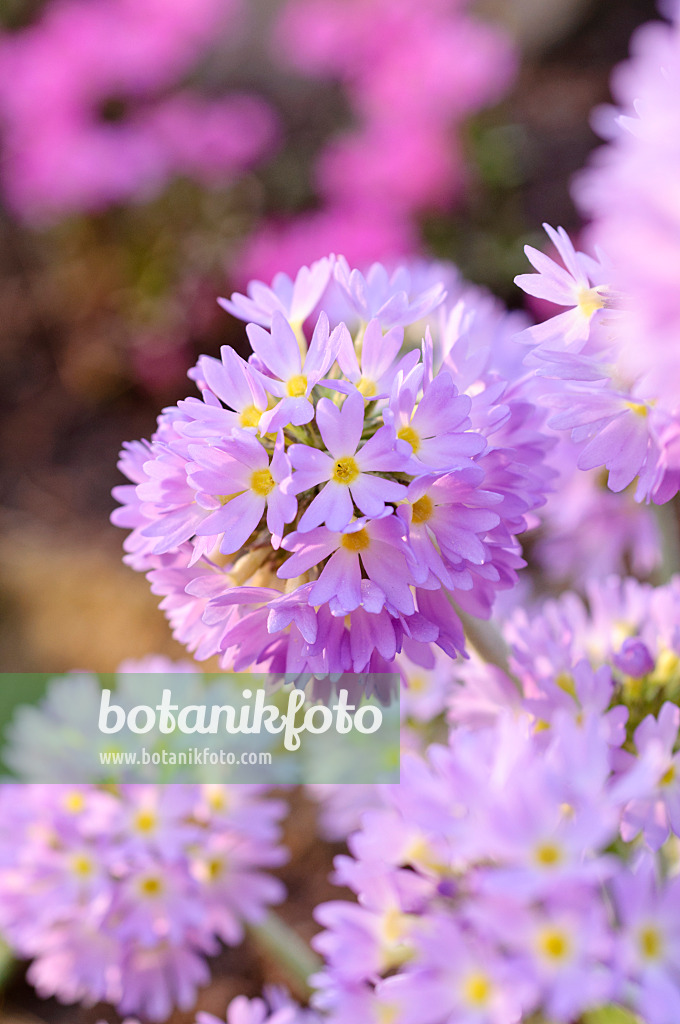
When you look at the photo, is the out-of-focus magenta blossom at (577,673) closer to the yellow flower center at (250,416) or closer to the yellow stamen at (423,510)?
the yellow stamen at (423,510)

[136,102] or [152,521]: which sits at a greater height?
[136,102]

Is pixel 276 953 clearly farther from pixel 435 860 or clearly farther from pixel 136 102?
pixel 136 102

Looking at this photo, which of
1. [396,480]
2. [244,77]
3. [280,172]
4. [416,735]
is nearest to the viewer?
[396,480]

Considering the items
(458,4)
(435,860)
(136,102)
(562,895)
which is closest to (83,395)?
(136,102)

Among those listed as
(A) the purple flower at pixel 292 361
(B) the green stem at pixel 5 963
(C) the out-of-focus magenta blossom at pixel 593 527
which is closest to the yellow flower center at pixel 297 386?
(A) the purple flower at pixel 292 361

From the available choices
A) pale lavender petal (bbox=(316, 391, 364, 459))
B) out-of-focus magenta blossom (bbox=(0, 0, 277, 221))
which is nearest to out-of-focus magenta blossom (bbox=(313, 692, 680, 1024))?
pale lavender petal (bbox=(316, 391, 364, 459))

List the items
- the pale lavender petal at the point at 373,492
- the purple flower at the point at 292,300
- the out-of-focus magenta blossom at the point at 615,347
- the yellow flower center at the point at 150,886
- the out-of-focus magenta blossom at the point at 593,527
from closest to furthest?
the out-of-focus magenta blossom at the point at 615,347
the pale lavender petal at the point at 373,492
the purple flower at the point at 292,300
the yellow flower center at the point at 150,886
the out-of-focus magenta blossom at the point at 593,527

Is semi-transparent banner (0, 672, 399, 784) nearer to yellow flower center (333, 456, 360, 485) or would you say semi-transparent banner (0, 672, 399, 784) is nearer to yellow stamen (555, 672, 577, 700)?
yellow stamen (555, 672, 577, 700)
